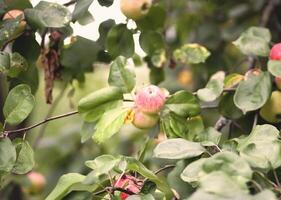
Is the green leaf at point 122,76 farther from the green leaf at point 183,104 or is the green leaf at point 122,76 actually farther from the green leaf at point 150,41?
the green leaf at point 150,41

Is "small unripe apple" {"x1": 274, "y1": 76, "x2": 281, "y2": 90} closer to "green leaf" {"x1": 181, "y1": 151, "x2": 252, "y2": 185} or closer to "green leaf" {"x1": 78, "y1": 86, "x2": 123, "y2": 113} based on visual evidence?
→ "green leaf" {"x1": 78, "y1": 86, "x2": 123, "y2": 113}

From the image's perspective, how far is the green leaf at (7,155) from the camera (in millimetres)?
818

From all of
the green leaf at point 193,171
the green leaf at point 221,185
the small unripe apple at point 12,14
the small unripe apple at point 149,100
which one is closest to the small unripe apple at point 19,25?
the small unripe apple at point 12,14

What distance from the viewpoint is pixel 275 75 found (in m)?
0.93

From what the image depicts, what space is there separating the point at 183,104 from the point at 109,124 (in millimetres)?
131

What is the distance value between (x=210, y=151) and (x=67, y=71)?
0.47 m

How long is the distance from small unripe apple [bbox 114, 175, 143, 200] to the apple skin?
283 millimetres

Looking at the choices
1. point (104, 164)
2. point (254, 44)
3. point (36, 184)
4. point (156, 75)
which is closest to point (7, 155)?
point (104, 164)

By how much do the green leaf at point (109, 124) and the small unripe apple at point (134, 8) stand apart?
0.26 meters

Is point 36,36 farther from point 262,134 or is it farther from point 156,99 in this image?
point 262,134

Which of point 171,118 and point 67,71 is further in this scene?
point 67,71

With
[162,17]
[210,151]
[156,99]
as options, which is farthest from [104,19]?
[210,151]

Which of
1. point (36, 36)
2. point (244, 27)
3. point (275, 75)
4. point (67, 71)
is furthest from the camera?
point (244, 27)

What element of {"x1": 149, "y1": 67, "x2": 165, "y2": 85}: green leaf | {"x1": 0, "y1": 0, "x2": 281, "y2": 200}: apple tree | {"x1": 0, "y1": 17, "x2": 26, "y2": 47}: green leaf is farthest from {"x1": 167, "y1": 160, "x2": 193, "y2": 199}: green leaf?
{"x1": 149, "y1": 67, "x2": 165, "y2": 85}: green leaf
